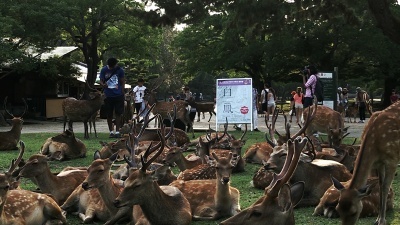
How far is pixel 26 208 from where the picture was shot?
212 inches

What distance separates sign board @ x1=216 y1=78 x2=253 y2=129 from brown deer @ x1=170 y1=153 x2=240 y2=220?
9535 mm

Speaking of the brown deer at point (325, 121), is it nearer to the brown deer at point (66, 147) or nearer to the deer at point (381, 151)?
the brown deer at point (66, 147)

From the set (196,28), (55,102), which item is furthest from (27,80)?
(196,28)

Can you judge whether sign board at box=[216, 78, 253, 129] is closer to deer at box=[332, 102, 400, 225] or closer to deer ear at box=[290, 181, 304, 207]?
deer at box=[332, 102, 400, 225]

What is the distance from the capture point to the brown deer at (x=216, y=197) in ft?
19.2

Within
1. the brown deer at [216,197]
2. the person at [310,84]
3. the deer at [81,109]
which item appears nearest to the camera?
the brown deer at [216,197]

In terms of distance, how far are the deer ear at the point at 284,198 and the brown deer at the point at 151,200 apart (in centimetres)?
138

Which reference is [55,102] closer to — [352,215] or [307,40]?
[307,40]

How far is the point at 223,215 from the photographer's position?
19.3 ft

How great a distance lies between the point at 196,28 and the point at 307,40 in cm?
761

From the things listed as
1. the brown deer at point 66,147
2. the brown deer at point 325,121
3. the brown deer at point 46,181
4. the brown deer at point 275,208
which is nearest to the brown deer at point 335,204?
the brown deer at point 275,208

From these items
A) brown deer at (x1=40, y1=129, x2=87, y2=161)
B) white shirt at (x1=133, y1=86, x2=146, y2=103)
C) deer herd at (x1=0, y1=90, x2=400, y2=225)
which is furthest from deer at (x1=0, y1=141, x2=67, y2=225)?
white shirt at (x1=133, y1=86, x2=146, y2=103)

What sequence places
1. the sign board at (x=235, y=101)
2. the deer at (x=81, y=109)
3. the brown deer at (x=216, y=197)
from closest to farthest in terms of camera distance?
1. the brown deer at (x=216, y=197)
2. the deer at (x=81, y=109)
3. the sign board at (x=235, y=101)

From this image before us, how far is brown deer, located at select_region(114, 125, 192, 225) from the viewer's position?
16.3ft
